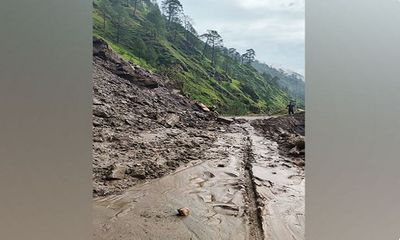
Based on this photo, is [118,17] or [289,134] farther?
[289,134]

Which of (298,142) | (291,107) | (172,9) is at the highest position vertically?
(172,9)

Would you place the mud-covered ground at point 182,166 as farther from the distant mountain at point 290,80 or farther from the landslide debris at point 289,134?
the distant mountain at point 290,80

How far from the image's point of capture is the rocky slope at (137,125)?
213 centimetres

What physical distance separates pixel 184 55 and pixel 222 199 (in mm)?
918

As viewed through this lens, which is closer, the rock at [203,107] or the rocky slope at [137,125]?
the rocky slope at [137,125]

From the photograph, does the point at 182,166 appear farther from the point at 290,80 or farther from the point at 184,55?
the point at 290,80

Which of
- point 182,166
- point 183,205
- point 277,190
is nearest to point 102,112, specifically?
point 182,166

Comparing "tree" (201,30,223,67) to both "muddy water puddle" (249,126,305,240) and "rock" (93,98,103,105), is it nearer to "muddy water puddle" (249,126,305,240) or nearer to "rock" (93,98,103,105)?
"muddy water puddle" (249,126,305,240)

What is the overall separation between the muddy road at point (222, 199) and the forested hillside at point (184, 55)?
0.20 metres

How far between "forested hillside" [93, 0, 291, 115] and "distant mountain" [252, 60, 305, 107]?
0.10ft

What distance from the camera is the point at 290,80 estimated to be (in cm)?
229

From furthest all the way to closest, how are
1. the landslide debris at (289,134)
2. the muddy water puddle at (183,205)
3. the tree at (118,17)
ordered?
the landslide debris at (289,134) < the tree at (118,17) < the muddy water puddle at (183,205)

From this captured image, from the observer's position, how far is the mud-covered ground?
211 cm

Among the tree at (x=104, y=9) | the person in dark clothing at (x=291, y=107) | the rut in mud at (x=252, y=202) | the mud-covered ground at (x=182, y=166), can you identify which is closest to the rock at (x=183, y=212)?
the mud-covered ground at (x=182, y=166)
